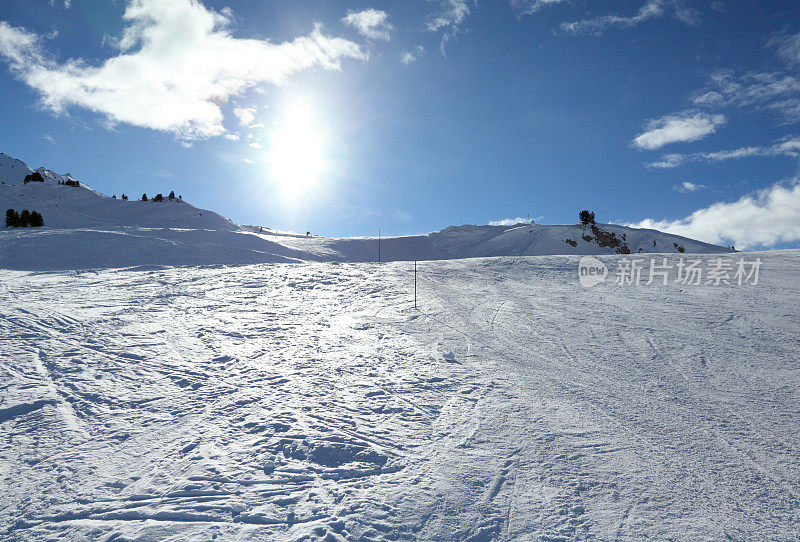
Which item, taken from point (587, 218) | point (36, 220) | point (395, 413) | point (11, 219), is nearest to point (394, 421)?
point (395, 413)

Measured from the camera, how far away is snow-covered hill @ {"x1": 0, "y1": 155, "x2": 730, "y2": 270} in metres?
13.9

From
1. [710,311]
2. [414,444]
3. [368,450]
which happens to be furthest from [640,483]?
[710,311]

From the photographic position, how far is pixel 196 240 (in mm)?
17969

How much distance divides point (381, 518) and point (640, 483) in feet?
7.08

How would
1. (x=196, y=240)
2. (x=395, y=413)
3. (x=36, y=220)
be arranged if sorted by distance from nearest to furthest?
(x=395, y=413), (x=196, y=240), (x=36, y=220)

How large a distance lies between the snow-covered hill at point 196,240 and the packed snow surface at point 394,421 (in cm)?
553

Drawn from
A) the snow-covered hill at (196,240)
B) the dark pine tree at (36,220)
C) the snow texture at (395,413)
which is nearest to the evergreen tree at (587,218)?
the snow-covered hill at (196,240)

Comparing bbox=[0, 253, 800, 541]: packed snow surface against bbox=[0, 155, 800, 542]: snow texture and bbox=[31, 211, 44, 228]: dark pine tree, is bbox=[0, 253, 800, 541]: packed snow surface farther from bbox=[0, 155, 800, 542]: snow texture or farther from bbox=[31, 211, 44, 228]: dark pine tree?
bbox=[31, 211, 44, 228]: dark pine tree

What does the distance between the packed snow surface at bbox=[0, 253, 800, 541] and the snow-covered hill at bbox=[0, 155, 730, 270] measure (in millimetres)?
5529

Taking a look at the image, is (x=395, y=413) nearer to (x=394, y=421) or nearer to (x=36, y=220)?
(x=394, y=421)

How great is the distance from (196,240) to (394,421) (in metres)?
15.9

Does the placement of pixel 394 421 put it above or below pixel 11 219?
below

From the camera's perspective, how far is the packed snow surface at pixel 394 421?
128 inches

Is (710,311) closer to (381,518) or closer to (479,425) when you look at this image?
(479,425)
